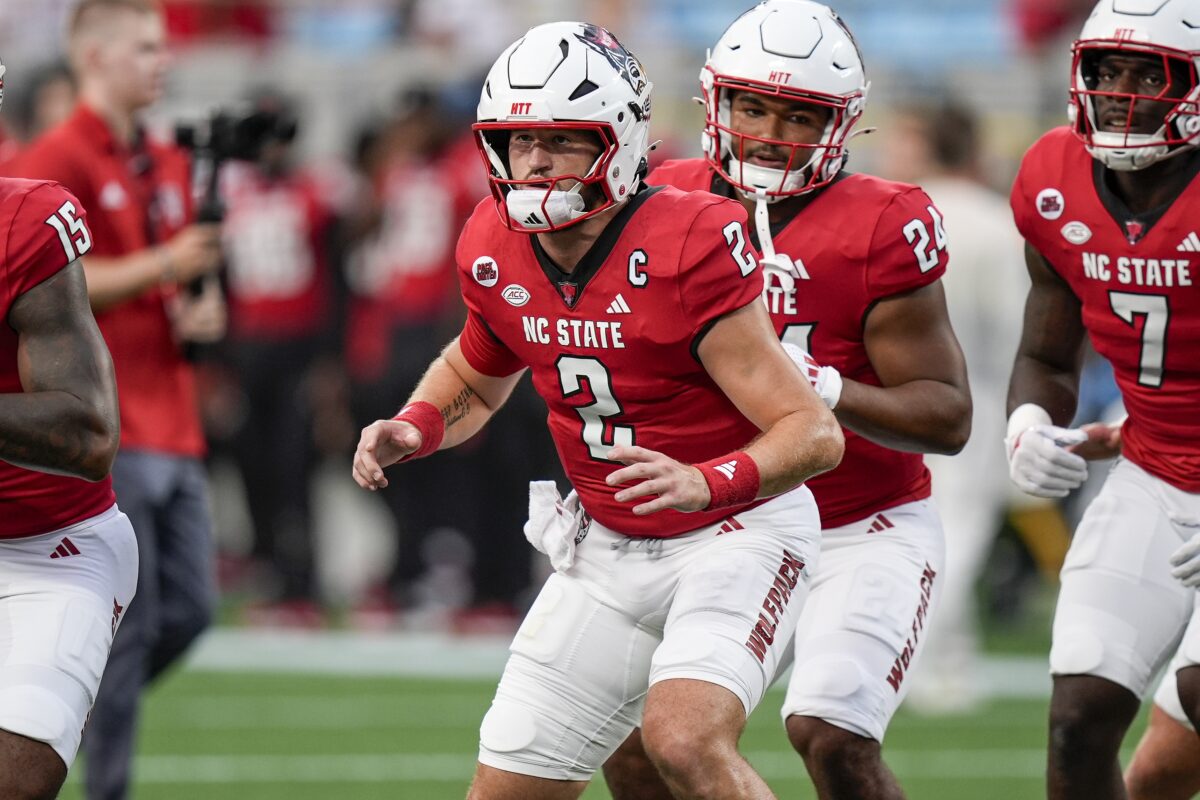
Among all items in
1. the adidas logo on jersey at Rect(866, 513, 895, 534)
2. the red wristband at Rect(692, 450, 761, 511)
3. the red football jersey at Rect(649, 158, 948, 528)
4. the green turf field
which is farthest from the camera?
the green turf field

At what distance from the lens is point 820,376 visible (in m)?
4.39

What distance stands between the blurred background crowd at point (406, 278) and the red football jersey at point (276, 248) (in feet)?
0.04

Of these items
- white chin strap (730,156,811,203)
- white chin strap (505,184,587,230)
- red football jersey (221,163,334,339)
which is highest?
white chin strap (505,184,587,230)

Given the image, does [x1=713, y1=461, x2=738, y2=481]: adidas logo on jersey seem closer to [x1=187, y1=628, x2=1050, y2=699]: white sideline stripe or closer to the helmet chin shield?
the helmet chin shield

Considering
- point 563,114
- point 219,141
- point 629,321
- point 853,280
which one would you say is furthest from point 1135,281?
point 219,141

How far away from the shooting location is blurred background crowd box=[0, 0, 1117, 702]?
331 inches

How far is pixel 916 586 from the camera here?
4.72 meters

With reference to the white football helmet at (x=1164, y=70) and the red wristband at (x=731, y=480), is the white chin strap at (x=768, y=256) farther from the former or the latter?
the red wristband at (x=731, y=480)

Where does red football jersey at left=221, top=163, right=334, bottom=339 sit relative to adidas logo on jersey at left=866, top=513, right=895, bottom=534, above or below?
below

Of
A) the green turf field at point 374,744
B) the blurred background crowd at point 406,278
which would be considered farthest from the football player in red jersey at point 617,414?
the blurred background crowd at point 406,278

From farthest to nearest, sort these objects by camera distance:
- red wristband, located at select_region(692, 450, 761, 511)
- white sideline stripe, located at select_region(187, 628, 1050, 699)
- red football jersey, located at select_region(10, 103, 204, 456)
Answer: white sideline stripe, located at select_region(187, 628, 1050, 699) < red football jersey, located at select_region(10, 103, 204, 456) < red wristband, located at select_region(692, 450, 761, 511)

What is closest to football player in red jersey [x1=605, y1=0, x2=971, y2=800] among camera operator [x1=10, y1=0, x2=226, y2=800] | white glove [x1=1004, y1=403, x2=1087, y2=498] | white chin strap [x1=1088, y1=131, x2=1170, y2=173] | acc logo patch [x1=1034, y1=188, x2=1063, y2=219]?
white glove [x1=1004, y1=403, x2=1087, y2=498]

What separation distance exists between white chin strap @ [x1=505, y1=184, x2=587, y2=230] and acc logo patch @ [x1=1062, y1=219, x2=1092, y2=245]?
1.28 metres

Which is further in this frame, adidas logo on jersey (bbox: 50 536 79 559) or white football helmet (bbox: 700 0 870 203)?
white football helmet (bbox: 700 0 870 203)
